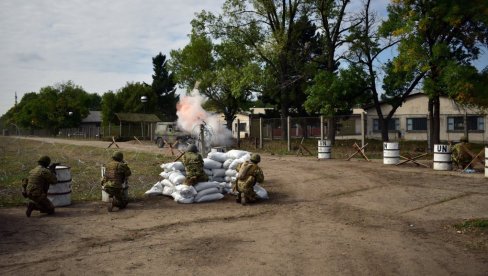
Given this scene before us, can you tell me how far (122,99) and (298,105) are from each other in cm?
3573

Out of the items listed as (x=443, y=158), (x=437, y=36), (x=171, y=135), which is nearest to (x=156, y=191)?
(x=443, y=158)

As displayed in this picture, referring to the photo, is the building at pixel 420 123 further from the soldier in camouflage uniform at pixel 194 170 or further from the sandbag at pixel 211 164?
the soldier in camouflage uniform at pixel 194 170

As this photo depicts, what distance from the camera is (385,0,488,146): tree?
20578 millimetres

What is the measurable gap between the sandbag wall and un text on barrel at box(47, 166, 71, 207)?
2136 millimetres

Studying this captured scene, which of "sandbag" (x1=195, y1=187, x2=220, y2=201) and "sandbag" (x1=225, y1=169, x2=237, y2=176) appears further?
"sandbag" (x1=225, y1=169, x2=237, y2=176)

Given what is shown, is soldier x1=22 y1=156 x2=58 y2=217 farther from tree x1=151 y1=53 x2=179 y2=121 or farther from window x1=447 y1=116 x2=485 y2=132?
tree x1=151 y1=53 x2=179 y2=121

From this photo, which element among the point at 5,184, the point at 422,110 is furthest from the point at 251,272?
the point at 422,110

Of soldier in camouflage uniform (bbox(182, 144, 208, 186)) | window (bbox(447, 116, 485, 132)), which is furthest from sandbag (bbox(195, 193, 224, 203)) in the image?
window (bbox(447, 116, 485, 132))

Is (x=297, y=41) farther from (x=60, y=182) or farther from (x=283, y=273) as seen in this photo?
(x=283, y=273)

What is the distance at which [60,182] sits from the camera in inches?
412

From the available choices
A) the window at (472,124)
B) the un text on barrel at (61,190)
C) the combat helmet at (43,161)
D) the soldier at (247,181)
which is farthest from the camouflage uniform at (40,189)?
the window at (472,124)

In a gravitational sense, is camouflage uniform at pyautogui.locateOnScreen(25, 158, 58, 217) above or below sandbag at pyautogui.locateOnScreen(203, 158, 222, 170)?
below

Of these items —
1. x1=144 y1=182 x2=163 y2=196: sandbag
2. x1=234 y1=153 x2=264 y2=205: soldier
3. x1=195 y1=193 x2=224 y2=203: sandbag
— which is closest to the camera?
x1=234 y1=153 x2=264 y2=205: soldier

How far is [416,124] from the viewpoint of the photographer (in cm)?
3741
